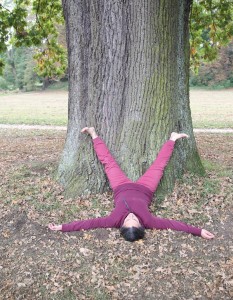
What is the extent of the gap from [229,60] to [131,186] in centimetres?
4438

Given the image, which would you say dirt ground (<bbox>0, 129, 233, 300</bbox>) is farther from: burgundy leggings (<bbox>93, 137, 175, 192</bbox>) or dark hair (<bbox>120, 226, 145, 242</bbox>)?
burgundy leggings (<bbox>93, 137, 175, 192</bbox>)

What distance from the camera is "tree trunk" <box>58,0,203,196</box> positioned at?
19.2 ft

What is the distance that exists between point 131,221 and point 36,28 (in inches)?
367

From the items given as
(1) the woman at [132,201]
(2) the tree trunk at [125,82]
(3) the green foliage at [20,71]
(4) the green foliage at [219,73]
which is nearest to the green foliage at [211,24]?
(2) the tree trunk at [125,82]

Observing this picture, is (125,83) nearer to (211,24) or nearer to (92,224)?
(92,224)

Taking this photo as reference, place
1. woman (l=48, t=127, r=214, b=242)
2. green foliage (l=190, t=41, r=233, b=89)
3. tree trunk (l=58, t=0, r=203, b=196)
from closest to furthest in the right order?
woman (l=48, t=127, r=214, b=242) → tree trunk (l=58, t=0, r=203, b=196) → green foliage (l=190, t=41, r=233, b=89)

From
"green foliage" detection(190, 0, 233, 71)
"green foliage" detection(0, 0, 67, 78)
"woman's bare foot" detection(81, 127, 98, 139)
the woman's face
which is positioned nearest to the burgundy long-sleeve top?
the woman's face

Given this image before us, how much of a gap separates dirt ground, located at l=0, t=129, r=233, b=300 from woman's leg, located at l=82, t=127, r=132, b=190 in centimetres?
39

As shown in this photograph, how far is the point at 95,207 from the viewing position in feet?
19.2

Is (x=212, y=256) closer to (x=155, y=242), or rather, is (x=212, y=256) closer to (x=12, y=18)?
(x=155, y=242)

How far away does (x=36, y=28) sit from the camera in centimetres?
1228

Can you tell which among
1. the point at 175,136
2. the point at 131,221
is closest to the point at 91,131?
the point at 175,136

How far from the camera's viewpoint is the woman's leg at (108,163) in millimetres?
5898

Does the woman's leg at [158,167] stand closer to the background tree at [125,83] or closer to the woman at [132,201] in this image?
the woman at [132,201]
